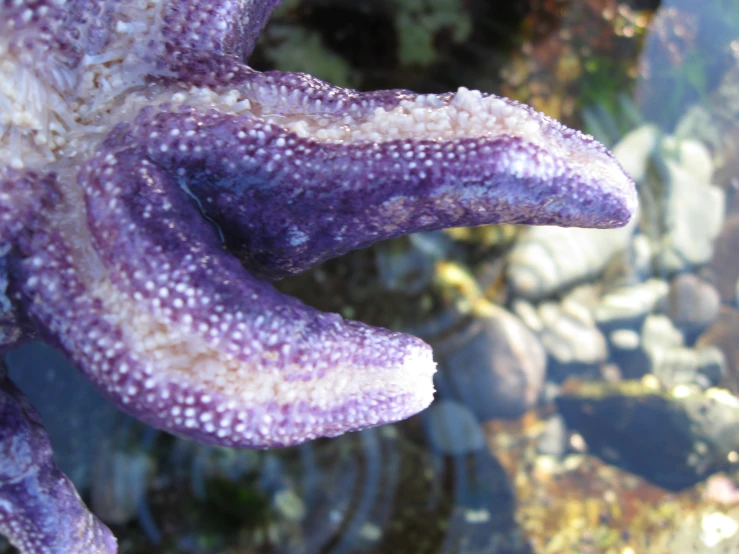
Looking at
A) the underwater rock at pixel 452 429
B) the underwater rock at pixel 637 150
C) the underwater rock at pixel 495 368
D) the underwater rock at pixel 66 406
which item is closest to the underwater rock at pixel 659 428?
the underwater rock at pixel 495 368

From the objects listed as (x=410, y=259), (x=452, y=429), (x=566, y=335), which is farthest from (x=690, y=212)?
(x=452, y=429)

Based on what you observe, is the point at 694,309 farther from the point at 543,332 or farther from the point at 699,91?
the point at 699,91

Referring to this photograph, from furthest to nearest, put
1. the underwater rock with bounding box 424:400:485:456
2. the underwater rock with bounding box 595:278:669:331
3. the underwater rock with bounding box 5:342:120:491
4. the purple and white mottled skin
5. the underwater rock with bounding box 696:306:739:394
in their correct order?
the underwater rock with bounding box 595:278:669:331 → the underwater rock with bounding box 696:306:739:394 → the underwater rock with bounding box 424:400:485:456 → the underwater rock with bounding box 5:342:120:491 → the purple and white mottled skin

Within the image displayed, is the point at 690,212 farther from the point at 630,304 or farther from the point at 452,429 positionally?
the point at 452,429

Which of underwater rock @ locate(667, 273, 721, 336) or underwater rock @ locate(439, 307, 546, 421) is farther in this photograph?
underwater rock @ locate(667, 273, 721, 336)

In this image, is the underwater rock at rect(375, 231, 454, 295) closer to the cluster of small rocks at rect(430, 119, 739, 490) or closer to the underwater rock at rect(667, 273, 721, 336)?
the cluster of small rocks at rect(430, 119, 739, 490)

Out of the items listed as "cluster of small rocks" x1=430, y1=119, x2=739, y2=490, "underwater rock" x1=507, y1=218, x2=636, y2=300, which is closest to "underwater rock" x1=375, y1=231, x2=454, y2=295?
"cluster of small rocks" x1=430, y1=119, x2=739, y2=490
